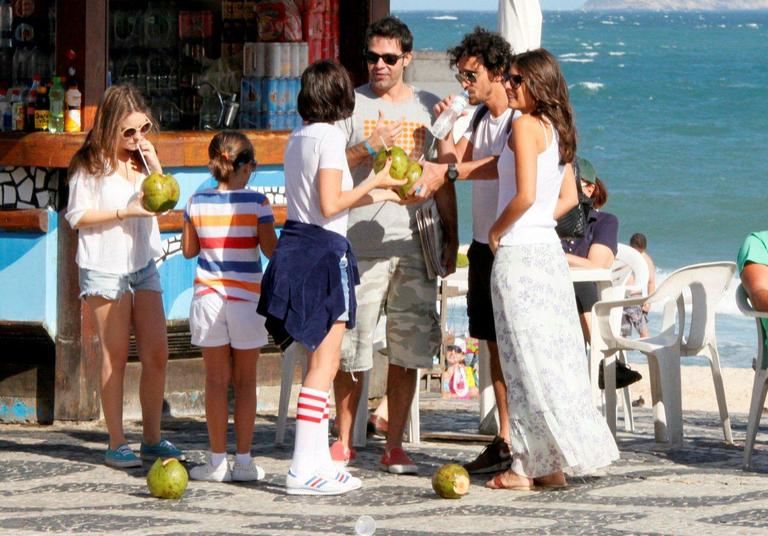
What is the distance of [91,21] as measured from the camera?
8.44 meters

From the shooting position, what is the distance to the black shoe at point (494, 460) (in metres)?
7.11

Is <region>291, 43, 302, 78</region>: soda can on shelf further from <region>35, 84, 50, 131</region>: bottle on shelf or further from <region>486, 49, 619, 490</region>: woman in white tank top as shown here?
<region>486, 49, 619, 490</region>: woman in white tank top

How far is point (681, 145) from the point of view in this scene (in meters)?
48.5

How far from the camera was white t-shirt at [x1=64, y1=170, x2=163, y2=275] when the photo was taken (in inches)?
278

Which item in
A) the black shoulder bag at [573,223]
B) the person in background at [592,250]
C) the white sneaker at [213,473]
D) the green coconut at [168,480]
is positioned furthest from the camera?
A: the person in background at [592,250]

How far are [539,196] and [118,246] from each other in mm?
1888

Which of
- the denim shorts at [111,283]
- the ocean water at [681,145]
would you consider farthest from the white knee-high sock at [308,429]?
the ocean water at [681,145]

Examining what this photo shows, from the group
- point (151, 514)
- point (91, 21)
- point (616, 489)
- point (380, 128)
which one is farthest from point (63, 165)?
point (616, 489)

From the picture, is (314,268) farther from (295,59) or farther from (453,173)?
(295,59)

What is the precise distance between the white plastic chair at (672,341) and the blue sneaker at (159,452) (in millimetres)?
2149

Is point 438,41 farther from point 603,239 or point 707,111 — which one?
point 603,239

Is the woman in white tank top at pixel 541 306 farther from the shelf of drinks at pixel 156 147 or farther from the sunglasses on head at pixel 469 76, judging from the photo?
the shelf of drinks at pixel 156 147

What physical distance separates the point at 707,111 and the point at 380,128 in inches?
2031

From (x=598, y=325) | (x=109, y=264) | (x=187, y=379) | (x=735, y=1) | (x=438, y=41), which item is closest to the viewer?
(x=109, y=264)
